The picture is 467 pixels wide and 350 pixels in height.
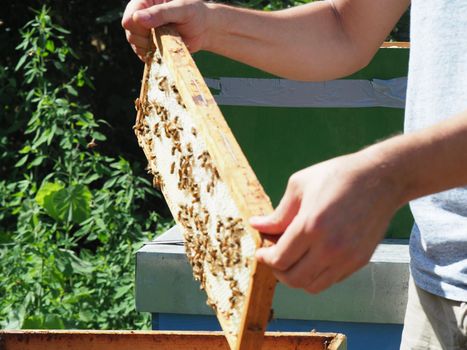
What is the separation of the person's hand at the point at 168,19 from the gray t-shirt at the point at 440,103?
41cm

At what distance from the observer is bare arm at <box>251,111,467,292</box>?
979mm

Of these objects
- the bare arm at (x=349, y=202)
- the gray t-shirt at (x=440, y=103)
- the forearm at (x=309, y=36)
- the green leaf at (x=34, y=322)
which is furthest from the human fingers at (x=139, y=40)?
the green leaf at (x=34, y=322)

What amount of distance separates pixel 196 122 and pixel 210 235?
17 cm

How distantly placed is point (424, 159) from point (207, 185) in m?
0.37

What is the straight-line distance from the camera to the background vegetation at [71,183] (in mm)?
3152

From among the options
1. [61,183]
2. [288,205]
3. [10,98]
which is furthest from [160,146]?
[10,98]

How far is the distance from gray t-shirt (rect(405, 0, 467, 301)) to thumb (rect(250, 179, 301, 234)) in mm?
485

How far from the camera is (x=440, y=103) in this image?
1445 millimetres

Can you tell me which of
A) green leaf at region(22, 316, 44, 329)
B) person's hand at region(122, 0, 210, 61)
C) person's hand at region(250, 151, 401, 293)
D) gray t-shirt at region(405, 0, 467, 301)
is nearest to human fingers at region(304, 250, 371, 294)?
person's hand at region(250, 151, 401, 293)

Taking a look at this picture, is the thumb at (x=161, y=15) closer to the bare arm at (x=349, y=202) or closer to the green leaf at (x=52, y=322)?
the bare arm at (x=349, y=202)

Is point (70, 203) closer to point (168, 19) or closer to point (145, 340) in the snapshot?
point (145, 340)

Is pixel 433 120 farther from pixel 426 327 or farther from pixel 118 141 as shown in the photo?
pixel 118 141

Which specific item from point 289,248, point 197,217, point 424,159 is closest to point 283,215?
point 289,248

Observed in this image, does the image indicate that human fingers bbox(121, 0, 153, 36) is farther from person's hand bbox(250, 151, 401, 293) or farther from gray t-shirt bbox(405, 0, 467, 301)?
person's hand bbox(250, 151, 401, 293)
